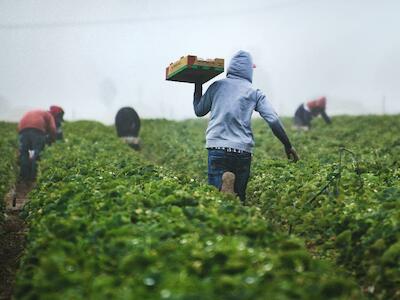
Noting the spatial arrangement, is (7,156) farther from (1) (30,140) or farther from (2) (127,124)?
(2) (127,124)

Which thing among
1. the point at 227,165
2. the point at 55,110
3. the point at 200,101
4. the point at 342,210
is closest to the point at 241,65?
the point at 200,101

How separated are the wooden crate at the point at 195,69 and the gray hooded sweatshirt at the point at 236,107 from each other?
24 centimetres

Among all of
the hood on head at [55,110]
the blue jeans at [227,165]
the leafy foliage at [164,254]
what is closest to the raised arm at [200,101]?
the blue jeans at [227,165]

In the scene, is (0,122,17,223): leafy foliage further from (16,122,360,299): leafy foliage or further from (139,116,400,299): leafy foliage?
(139,116,400,299): leafy foliage

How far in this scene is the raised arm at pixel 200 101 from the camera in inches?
279

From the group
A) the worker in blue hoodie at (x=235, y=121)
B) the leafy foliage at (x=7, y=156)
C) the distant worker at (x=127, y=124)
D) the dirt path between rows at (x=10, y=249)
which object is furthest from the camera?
the distant worker at (x=127, y=124)

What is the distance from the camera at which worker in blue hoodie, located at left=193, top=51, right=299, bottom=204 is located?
6.75 m

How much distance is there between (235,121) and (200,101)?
66 centimetres

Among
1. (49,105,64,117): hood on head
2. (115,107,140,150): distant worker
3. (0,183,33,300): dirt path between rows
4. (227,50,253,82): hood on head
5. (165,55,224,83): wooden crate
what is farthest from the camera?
(115,107,140,150): distant worker

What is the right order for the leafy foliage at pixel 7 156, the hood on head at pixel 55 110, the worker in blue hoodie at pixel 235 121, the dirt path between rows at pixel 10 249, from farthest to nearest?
the hood on head at pixel 55 110, the leafy foliage at pixel 7 156, the worker in blue hoodie at pixel 235 121, the dirt path between rows at pixel 10 249

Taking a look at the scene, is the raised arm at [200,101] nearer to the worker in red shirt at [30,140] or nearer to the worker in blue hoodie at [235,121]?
the worker in blue hoodie at [235,121]

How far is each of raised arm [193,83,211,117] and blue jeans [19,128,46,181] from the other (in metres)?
8.16

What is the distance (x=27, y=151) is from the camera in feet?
46.3

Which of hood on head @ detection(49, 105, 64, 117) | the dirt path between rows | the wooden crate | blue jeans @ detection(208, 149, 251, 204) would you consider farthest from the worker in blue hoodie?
hood on head @ detection(49, 105, 64, 117)
